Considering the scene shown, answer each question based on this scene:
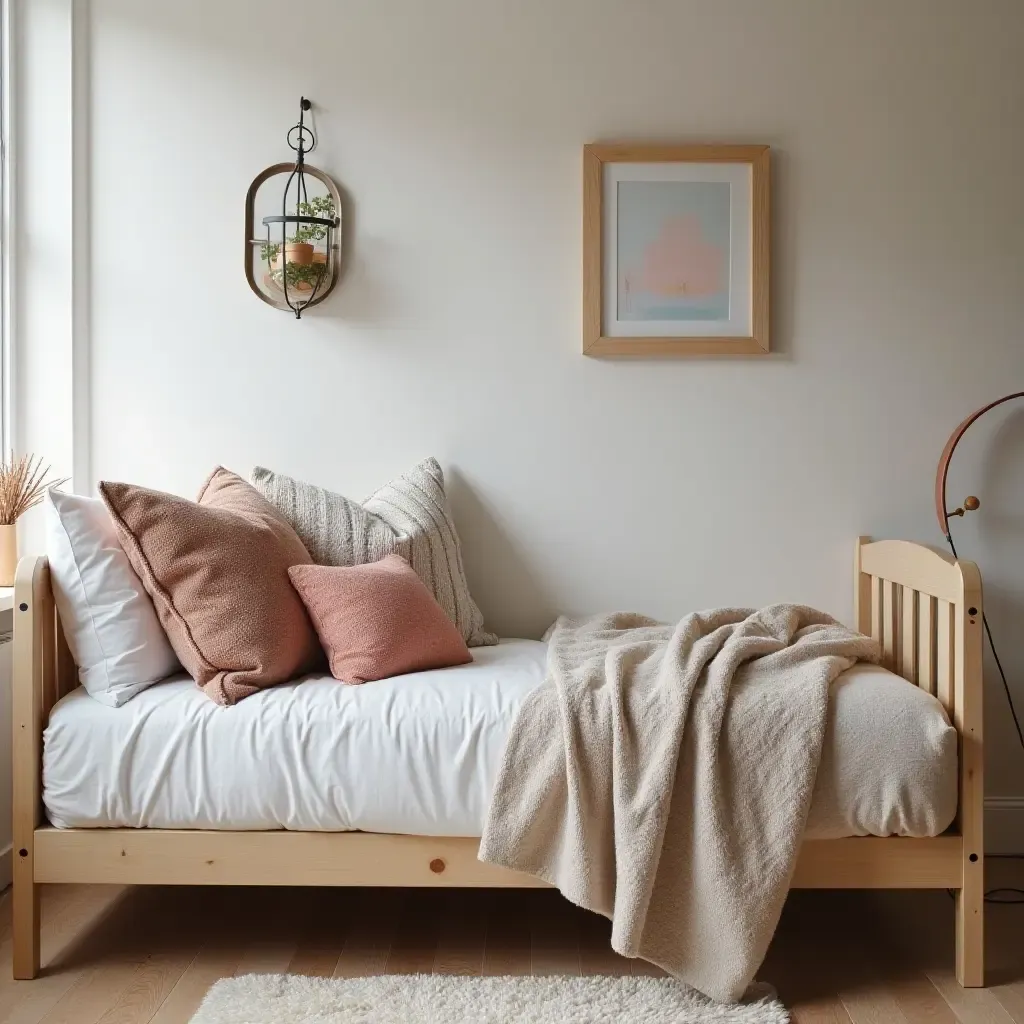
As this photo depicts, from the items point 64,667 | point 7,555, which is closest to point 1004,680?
point 64,667

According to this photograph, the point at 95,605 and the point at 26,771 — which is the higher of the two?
the point at 95,605

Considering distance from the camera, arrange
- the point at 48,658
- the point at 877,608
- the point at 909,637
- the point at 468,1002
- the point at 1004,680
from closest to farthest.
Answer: the point at 468,1002, the point at 48,658, the point at 909,637, the point at 877,608, the point at 1004,680

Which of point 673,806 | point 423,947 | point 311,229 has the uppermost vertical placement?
point 311,229

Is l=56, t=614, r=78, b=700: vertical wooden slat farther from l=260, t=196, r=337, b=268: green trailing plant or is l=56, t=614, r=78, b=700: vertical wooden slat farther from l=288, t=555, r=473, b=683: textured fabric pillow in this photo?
l=260, t=196, r=337, b=268: green trailing plant

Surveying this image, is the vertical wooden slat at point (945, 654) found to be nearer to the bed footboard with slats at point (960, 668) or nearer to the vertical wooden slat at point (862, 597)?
the bed footboard with slats at point (960, 668)

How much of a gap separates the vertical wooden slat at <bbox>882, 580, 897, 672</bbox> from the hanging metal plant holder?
1523 mm

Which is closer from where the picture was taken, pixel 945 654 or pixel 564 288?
pixel 945 654

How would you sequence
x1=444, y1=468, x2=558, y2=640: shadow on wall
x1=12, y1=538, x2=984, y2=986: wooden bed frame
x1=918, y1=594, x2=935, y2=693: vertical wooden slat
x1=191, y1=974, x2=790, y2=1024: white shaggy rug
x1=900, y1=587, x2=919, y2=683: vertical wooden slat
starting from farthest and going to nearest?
x1=444, y1=468, x2=558, y2=640: shadow on wall → x1=900, y1=587, x2=919, y2=683: vertical wooden slat → x1=918, y1=594, x2=935, y2=693: vertical wooden slat → x1=12, y1=538, x2=984, y2=986: wooden bed frame → x1=191, y1=974, x2=790, y2=1024: white shaggy rug

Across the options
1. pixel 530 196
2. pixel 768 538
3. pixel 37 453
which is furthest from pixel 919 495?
pixel 37 453

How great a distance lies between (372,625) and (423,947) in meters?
0.63

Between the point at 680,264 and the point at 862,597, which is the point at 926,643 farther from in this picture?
the point at 680,264

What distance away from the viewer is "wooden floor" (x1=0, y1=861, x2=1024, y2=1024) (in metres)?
1.79

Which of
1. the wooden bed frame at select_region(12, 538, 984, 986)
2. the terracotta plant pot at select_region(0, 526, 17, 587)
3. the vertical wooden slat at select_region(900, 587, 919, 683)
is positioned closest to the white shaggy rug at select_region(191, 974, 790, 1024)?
the wooden bed frame at select_region(12, 538, 984, 986)

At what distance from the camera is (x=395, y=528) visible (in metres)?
2.44
